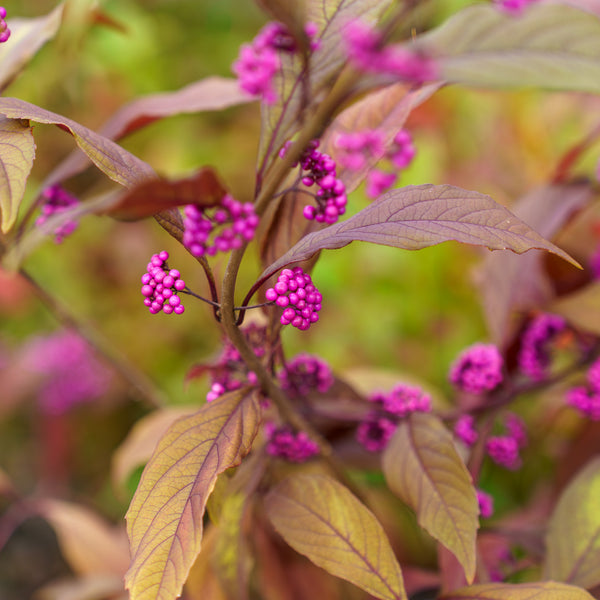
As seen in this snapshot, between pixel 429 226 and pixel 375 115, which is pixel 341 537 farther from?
pixel 375 115

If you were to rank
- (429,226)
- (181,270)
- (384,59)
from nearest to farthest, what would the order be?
(384,59) → (429,226) → (181,270)

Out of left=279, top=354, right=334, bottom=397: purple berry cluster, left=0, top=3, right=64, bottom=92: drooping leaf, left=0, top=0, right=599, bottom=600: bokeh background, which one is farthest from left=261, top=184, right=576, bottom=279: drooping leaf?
left=0, top=0, right=599, bottom=600: bokeh background

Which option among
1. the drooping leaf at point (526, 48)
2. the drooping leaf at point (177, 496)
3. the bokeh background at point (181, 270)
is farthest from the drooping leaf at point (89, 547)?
the drooping leaf at point (526, 48)

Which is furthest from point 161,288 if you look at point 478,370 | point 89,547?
point 89,547

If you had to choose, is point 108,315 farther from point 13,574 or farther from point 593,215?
point 593,215

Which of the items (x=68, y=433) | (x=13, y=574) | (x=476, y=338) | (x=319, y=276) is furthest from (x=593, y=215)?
(x=13, y=574)

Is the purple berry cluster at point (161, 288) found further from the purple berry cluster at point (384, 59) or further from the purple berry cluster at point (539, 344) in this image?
the purple berry cluster at point (539, 344)
